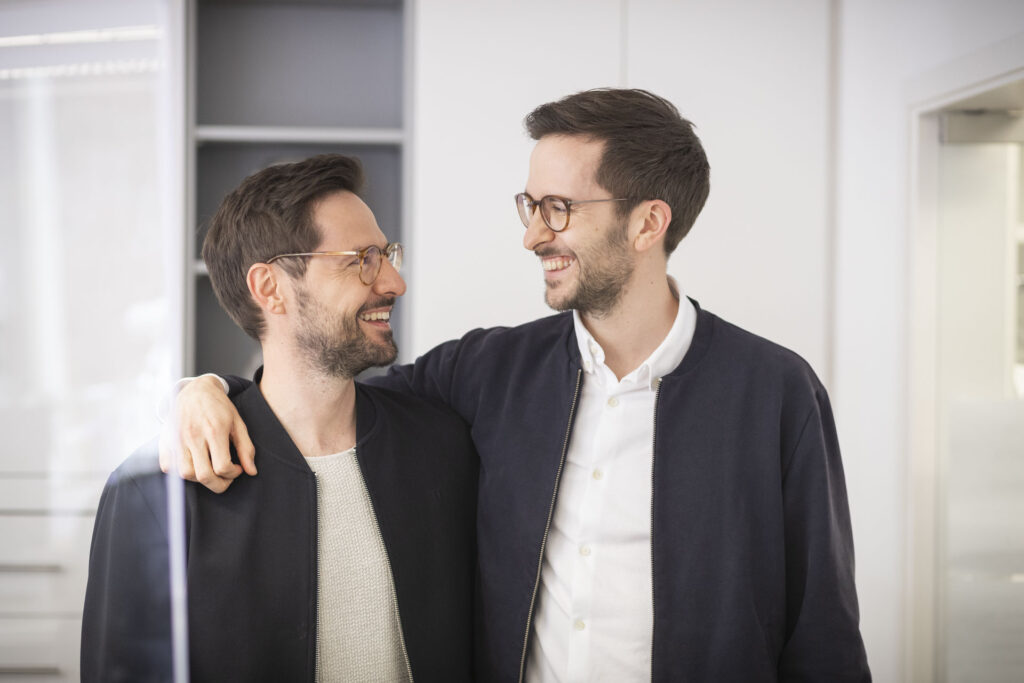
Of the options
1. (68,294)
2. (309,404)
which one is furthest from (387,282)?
(68,294)

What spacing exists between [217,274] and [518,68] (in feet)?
4.38

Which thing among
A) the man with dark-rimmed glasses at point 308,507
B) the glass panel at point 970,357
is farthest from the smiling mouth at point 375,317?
the glass panel at point 970,357

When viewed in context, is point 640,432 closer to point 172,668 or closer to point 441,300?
point 172,668

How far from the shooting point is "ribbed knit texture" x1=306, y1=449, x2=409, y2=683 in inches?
55.1

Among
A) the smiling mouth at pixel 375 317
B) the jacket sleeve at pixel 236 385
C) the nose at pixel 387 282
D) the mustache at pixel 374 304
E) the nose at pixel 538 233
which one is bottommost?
the jacket sleeve at pixel 236 385

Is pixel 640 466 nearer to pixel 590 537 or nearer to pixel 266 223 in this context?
pixel 590 537

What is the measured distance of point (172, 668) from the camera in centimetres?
134

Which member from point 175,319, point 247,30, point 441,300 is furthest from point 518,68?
point 175,319

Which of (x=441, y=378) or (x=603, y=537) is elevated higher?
(x=441, y=378)

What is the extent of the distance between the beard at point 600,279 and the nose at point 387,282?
270 mm

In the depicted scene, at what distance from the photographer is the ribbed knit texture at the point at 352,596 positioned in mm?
1400

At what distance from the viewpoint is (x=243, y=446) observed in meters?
1.40

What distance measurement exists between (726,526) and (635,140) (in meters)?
0.69

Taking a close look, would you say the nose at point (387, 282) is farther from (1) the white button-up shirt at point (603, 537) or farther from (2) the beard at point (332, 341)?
(1) the white button-up shirt at point (603, 537)
